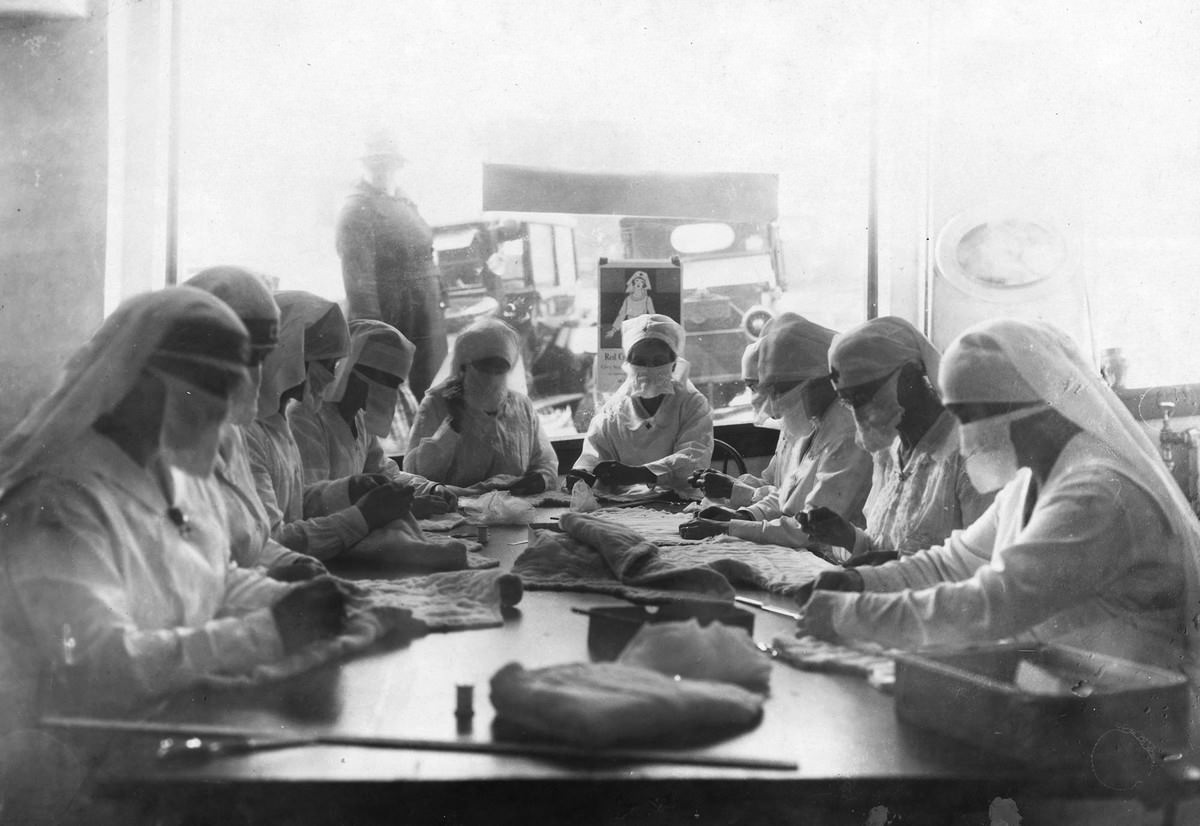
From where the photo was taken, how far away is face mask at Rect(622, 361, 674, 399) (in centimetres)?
432

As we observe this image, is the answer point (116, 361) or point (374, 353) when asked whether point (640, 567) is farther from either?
point (374, 353)

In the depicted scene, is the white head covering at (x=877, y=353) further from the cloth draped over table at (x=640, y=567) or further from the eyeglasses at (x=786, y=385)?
the eyeglasses at (x=786, y=385)

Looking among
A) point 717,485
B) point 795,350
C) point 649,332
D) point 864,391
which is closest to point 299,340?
point 864,391

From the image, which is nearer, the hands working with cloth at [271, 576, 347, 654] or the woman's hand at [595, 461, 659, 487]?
the hands working with cloth at [271, 576, 347, 654]

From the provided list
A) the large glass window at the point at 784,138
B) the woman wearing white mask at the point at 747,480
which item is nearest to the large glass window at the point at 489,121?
the large glass window at the point at 784,138

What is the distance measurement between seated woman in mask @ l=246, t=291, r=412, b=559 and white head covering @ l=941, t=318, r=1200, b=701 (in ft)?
4.32

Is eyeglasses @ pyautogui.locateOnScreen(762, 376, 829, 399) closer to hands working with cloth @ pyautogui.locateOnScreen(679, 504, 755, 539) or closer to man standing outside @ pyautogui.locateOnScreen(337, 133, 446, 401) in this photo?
hands working with cloth @ pyautogui.locateOnScreen(679, 504, 755, 539)

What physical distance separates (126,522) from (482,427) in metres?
2.79

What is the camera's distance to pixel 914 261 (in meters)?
2.91

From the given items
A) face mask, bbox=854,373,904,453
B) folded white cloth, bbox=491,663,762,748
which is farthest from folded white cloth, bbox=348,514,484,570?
face mask, bbox=854,373,904,453

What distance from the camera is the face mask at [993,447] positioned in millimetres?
1789

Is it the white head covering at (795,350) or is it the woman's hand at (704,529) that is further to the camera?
the white head covering at (795,350)

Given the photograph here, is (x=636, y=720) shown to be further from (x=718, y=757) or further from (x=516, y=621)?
(x=516, y=621)

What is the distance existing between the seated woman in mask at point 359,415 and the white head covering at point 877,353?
130 cm
